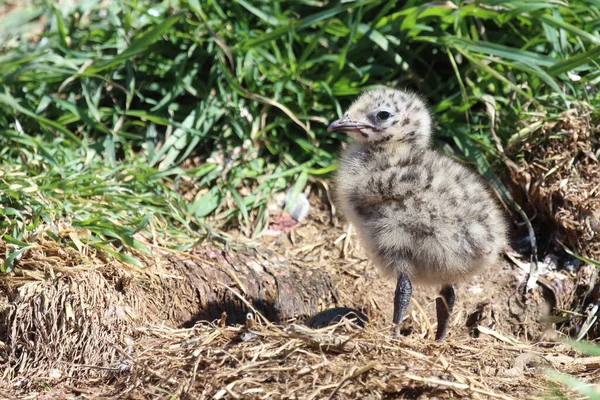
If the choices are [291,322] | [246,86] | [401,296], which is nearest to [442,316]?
[401,296]

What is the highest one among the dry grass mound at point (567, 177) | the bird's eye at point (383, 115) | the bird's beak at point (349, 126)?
the bird's eye at point (383, 115)

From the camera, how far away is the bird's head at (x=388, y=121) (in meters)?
4.43

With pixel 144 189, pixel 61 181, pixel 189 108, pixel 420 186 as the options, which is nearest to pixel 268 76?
pixel 189 108

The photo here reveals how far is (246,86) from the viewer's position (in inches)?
230

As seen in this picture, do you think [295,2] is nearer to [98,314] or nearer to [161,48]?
[161,48]

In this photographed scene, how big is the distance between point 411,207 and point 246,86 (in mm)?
2157

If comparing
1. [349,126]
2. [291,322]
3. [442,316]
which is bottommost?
[291,322]

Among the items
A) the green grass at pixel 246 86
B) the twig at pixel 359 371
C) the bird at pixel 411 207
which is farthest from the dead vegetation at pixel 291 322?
the green grass at pixel 246 86

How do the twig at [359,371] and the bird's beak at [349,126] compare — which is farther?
the bird's beak at [349,126]

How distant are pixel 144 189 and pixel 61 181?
0.59m

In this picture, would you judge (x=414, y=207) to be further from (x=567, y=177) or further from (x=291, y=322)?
(x=567, y=177)

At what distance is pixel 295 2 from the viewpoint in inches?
238

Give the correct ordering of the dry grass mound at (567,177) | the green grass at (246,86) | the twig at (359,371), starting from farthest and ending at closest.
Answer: the green grass at (246,86) < the dry grass mound at (567,177) < the twig at (359,371)

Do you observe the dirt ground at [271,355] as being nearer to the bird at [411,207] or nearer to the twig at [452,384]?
the twig at [452,384]
